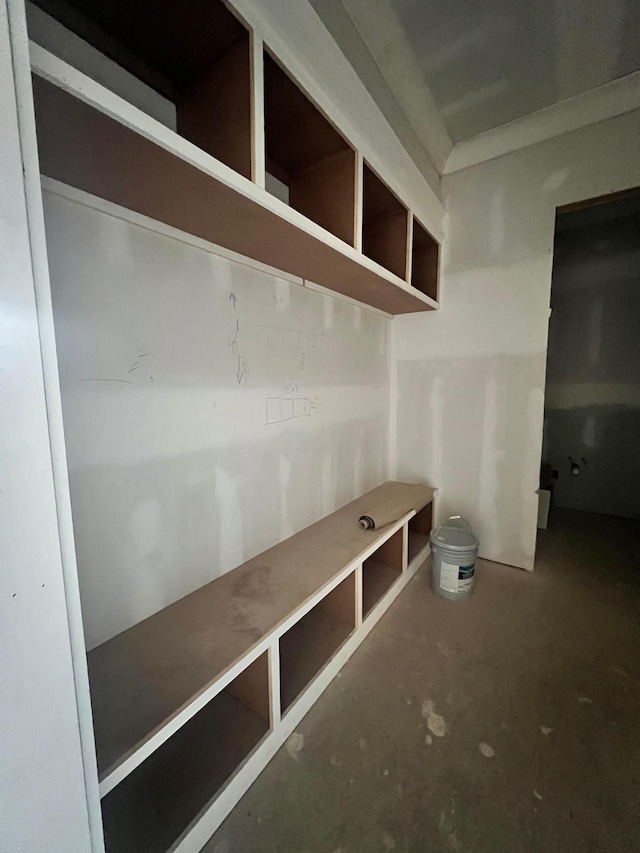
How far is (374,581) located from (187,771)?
1.19m

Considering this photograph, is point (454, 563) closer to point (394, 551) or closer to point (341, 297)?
point (394, 551)

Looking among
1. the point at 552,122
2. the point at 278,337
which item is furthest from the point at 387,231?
the point at 552,122

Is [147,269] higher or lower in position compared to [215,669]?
higher

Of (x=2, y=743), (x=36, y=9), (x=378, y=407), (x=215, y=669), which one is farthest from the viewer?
(x=378, y=407)

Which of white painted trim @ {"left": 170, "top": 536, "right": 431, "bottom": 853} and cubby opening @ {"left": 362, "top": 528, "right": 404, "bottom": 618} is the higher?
cubby opening @ {"left": 362, "top": 528, "right": 404, "bottom": 618}

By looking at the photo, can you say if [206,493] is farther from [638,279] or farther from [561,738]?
[638,279]

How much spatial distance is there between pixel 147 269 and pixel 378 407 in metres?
1.67

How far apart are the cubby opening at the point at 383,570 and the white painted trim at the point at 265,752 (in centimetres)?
10

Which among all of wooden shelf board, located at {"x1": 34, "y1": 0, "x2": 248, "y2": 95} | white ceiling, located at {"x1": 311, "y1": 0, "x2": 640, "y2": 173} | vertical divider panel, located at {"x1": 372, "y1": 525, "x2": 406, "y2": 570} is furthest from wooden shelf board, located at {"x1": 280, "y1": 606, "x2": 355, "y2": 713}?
white ceiling, located at {"x1": 311, "y1": 0, "x2": 640, "y2": 173}

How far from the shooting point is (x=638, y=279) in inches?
113

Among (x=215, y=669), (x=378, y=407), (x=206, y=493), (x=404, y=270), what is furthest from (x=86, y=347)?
(x=378, y=407)

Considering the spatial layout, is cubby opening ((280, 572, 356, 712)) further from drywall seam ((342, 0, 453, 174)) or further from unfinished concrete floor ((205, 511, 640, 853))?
drywall seam ((342, 0, 453, 174))

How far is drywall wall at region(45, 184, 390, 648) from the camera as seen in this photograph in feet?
3.06

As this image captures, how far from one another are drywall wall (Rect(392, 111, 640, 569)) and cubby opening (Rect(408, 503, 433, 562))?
0.43 ft
